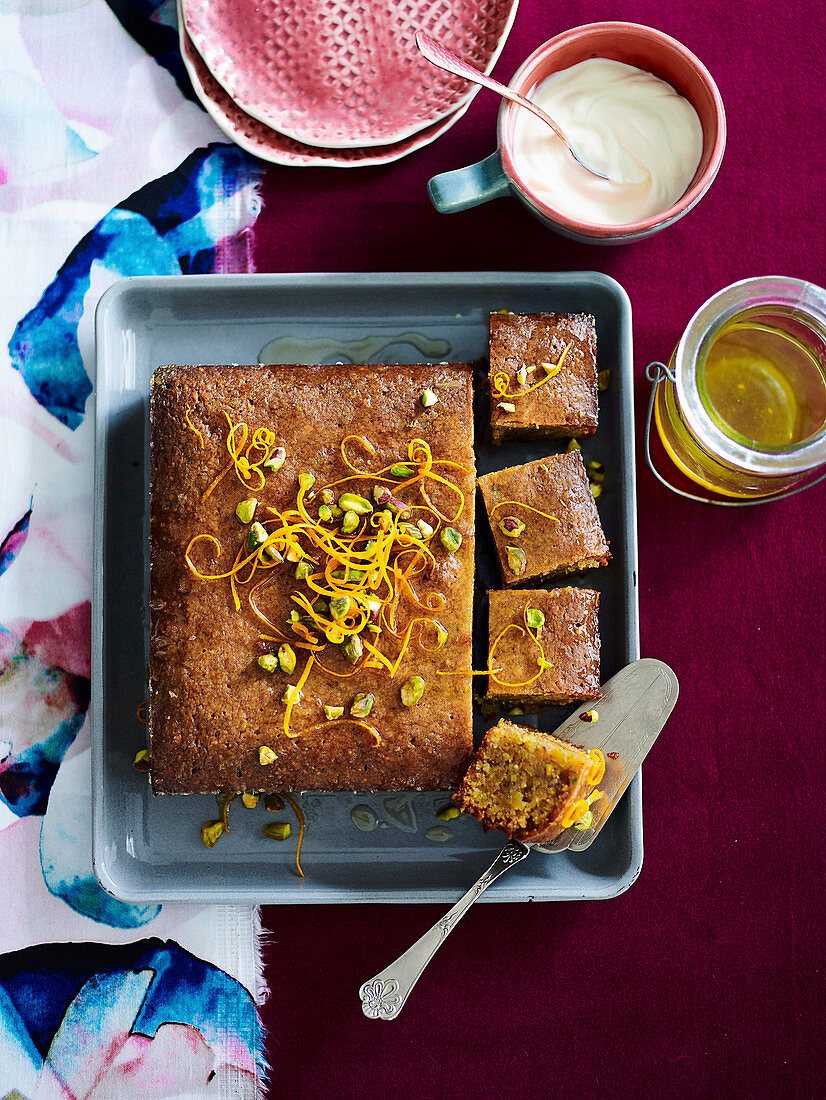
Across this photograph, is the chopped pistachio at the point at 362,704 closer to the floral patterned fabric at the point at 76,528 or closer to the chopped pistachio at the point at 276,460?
the chopped pistachio at the point at 276,460

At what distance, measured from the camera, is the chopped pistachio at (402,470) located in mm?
2344

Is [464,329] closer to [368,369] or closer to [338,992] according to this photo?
[368,369]

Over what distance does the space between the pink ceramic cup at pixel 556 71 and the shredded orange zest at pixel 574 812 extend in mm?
1572

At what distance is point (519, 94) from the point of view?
240cm

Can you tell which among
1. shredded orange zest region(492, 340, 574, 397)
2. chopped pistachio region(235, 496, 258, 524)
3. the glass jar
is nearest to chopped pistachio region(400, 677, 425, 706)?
chopped pistachio region(235, 496, 258, 524)

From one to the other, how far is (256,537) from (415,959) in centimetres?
126

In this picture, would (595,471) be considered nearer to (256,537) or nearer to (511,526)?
(511,526)

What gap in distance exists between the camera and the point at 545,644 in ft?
7.93

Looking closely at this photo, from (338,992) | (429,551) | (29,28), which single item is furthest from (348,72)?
(338,992)

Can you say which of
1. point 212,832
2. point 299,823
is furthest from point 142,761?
point 299,823

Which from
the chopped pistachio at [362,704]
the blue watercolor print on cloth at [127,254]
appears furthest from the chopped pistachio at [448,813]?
the blue watercolor print on cloth at [127,254]

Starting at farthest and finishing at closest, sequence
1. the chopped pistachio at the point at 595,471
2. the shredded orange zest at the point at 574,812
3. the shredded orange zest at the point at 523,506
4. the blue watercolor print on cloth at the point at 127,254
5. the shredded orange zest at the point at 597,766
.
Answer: the blue watercolor print on cloth at the point at 127,254
the chopped pistachio at the point at 595,471
the shredded orange zest at the point at 523,506
the shredded orange zest at the point at 597,766
the shredded orange zest at the point at 574,812

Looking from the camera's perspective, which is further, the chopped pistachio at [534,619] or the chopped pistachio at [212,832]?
the chopped pistachio at [212,832]

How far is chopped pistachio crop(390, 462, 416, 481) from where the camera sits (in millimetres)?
2344
